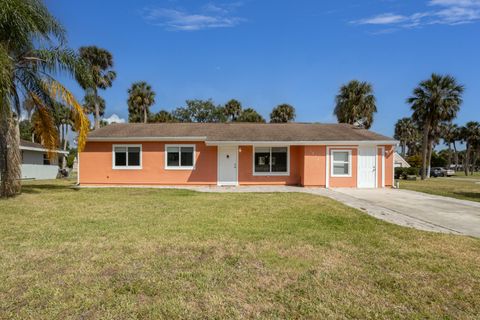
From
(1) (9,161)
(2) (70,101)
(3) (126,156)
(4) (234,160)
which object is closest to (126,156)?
(3) (126,156)

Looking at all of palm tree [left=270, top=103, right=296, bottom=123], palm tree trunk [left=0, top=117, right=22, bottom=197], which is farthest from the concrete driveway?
palm tree [left=270, top=103, right=296, bottom=123]

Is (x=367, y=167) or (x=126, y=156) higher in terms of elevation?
(x=126, y=156)

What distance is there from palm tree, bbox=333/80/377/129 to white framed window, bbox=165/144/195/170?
780 inches

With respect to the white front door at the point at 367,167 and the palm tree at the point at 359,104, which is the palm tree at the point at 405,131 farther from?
the white front door at the point at 367,167

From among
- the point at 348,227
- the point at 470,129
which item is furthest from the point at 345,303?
the point at 470,129

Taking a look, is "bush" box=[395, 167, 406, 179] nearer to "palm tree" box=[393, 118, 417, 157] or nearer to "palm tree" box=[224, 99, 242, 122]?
"palm tree" box=[224, 99, 242, 122]

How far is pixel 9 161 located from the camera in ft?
41.1

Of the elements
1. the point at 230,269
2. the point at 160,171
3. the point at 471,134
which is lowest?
the point at 230,269

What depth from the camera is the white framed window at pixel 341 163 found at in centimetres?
1698

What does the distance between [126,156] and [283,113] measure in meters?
26.3

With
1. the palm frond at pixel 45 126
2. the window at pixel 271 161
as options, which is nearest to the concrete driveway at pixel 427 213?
the window at pixel 271 161

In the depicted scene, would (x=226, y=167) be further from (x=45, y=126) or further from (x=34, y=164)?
(x=34, y=164)

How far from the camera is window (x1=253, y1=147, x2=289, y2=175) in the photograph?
17656mm

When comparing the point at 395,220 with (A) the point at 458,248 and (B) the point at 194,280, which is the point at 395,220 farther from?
(B) the point at 194,280
